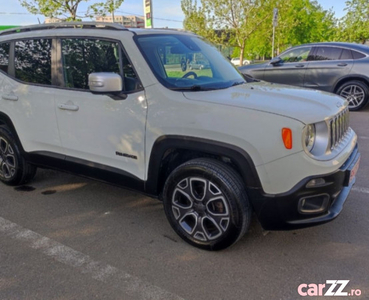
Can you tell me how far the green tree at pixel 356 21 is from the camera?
2047cm

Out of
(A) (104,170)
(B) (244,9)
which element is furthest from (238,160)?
(B) (244,9)

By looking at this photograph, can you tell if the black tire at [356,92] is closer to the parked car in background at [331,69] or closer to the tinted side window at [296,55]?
the parked car in background at [331,69]

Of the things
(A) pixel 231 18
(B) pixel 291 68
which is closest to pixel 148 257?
(B) pixel 291 68

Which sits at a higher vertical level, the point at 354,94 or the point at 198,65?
the point at 198,65

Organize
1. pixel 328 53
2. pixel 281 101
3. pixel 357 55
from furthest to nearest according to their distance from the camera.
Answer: pixel 328 53
pixel 357 55
pixel 281 101

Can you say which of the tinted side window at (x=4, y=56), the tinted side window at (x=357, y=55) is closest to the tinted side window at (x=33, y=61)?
the tinted side window at (x=4, y=56)

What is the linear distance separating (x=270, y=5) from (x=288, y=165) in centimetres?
2020

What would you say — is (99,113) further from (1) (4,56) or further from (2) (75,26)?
(1) (4,56)

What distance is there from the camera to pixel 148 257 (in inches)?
113

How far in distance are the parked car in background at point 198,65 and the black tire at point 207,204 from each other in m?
1.18

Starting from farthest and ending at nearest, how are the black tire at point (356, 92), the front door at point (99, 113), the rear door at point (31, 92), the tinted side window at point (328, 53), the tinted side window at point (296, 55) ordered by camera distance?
the tinted side window at point (296, 55) → the tinted side window at point (328, 53) → the black tire at point (356, 92) → the rear door at point (31, 92) → the front door at point (99, 113)

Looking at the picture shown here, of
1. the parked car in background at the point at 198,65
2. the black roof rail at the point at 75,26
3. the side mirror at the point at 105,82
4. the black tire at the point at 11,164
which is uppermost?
the black roof rail at the point at 75,26

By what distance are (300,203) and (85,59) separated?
2.45 meters

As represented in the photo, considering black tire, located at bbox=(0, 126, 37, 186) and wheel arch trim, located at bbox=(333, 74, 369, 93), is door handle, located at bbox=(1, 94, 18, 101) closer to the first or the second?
black tire, located at bbox=(0, 126, 37, 186)
